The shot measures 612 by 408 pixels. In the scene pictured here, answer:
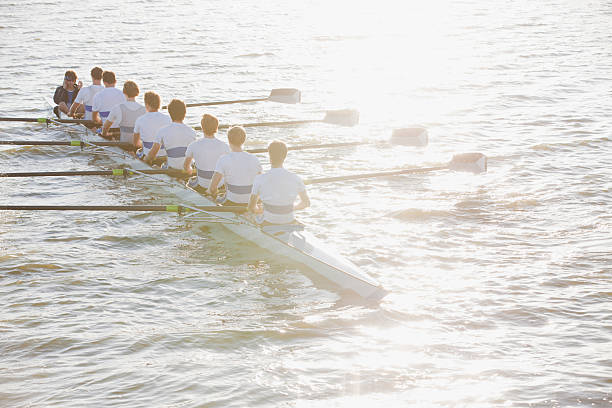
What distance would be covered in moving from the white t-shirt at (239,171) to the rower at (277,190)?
49cm

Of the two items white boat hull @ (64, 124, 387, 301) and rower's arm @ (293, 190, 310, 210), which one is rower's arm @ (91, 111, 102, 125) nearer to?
white boat hull @ (64, 124, 387, 301)

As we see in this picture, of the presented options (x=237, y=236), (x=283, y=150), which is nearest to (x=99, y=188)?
(x=237, y=236)

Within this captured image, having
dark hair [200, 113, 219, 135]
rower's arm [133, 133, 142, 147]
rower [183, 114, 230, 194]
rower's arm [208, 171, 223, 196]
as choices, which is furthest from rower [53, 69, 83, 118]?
rower's arm [208, 171, 223, 196]

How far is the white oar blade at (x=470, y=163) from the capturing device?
13180 mm

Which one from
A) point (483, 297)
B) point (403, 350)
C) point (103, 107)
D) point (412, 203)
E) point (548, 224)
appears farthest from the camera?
point (103, 107)

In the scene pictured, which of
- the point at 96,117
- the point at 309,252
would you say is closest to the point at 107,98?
the point at 96,117

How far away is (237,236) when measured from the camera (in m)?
11.0

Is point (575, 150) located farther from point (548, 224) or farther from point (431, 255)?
point (431, 255)

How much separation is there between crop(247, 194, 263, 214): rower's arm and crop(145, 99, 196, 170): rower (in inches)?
98.8

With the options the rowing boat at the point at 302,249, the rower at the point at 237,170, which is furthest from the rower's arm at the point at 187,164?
the rower at the point at 237,170

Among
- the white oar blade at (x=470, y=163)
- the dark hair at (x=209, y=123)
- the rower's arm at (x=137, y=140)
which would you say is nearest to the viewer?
the dark hair at (x=209, y=123)

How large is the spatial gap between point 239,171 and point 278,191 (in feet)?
3.10

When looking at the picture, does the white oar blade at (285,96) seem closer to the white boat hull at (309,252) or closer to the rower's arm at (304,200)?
the white boat hull at (309,252)

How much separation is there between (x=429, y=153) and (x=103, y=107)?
7.40m
